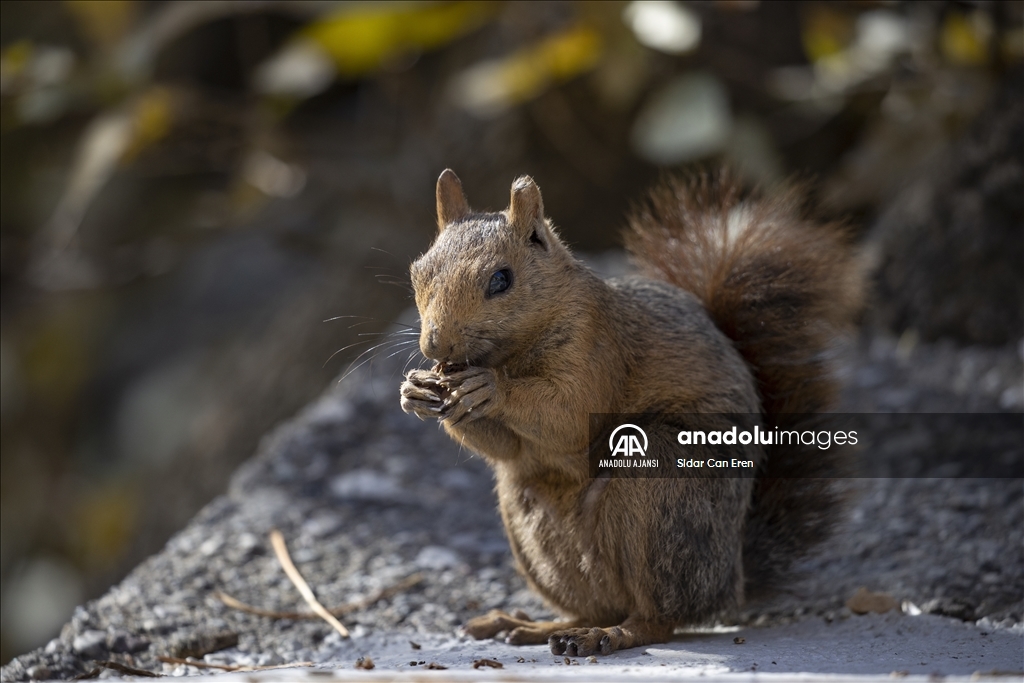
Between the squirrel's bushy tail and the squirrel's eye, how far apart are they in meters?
0.65

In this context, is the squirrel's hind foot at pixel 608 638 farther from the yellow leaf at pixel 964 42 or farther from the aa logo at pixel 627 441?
the yellow leaf at pixel 964 42

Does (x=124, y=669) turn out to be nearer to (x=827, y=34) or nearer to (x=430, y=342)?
(x=430, y=342)

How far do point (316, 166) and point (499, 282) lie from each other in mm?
2995

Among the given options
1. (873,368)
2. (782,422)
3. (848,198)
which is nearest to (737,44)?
(848,198)

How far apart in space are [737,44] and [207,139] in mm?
2668

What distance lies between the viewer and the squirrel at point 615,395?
2035mm

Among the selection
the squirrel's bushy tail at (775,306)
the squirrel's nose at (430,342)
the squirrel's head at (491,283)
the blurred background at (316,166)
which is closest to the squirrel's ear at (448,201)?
the squirrel's head at (491,283)

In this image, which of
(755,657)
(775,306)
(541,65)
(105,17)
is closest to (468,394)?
(755,657)

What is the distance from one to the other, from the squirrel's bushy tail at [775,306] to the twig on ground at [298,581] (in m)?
0.99

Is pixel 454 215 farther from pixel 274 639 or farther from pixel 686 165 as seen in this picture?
pixel 686 165

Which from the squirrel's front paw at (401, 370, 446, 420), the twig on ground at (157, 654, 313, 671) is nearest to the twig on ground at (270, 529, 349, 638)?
the twig on ground at (157, 654, 313, 671)

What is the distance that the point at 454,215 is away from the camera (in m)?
2.31

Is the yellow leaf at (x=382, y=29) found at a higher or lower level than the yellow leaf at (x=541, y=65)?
higher

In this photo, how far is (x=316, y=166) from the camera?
4.80m
